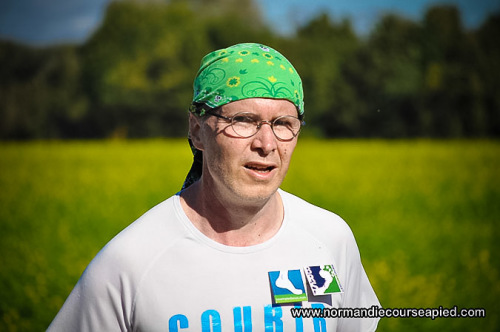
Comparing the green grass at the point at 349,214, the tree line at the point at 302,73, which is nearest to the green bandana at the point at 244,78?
the green grass at the point at 349,214

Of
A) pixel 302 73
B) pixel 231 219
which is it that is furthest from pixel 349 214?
pixel 302 73

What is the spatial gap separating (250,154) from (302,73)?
48.6 metres

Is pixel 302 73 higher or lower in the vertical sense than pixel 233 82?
higher

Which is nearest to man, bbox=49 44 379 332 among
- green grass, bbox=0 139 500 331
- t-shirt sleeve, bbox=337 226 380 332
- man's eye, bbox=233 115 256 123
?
man's eye, bbox=233 115 256 123

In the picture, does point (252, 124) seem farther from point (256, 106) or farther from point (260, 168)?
point (260, 168)

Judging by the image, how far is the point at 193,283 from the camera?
6.99 ft

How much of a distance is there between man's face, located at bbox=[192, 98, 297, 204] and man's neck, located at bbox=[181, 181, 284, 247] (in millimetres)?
103

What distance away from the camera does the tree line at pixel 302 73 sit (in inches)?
1457

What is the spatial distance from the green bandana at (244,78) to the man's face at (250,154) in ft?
0.13

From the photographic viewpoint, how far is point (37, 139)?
36562 millimetres

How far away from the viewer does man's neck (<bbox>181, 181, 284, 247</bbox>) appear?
7.45 ft

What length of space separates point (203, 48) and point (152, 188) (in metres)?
37.4

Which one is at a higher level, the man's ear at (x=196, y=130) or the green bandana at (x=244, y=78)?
the green bandana at (x=244, y=78)

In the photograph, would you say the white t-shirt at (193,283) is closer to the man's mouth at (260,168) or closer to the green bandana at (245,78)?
the man's mouth at (260,168)
